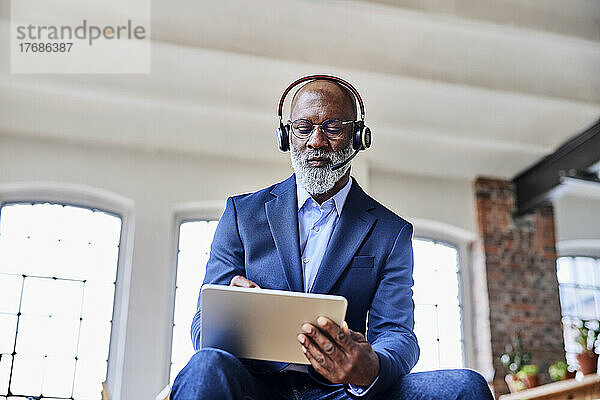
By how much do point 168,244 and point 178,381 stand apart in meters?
5.15

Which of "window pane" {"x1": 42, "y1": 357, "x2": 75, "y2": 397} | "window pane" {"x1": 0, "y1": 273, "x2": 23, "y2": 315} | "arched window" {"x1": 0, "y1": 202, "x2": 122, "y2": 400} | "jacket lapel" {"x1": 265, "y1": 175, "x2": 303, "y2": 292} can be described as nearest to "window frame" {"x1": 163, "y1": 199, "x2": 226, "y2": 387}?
"arched window" {"x1": 0, "y1": 202, "x2": 122, "y2": 400}

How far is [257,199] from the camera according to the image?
7.44 feet

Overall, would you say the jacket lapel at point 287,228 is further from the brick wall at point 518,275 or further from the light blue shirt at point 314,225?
the brick wall at point 518,275

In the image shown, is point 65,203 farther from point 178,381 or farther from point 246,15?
point 178,381

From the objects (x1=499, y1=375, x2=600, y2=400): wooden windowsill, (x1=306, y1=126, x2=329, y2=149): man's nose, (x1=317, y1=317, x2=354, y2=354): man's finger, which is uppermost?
(x1=306, y1=126, x2=329, y2=149): man's nose

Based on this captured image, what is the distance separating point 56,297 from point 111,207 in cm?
90

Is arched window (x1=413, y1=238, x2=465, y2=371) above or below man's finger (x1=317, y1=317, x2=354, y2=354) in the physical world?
above

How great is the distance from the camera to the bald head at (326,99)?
7.38 feet

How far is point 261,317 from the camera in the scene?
71.9 inches

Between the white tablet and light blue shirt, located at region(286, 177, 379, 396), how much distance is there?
0.26 m

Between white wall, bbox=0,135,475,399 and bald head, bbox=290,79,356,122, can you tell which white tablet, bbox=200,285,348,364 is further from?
white wall, bbox=0,135,475,399

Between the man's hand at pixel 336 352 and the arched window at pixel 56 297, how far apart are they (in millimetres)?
5112

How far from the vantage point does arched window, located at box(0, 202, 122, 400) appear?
643cm

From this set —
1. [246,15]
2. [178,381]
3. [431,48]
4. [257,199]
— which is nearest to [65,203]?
[246,15]
